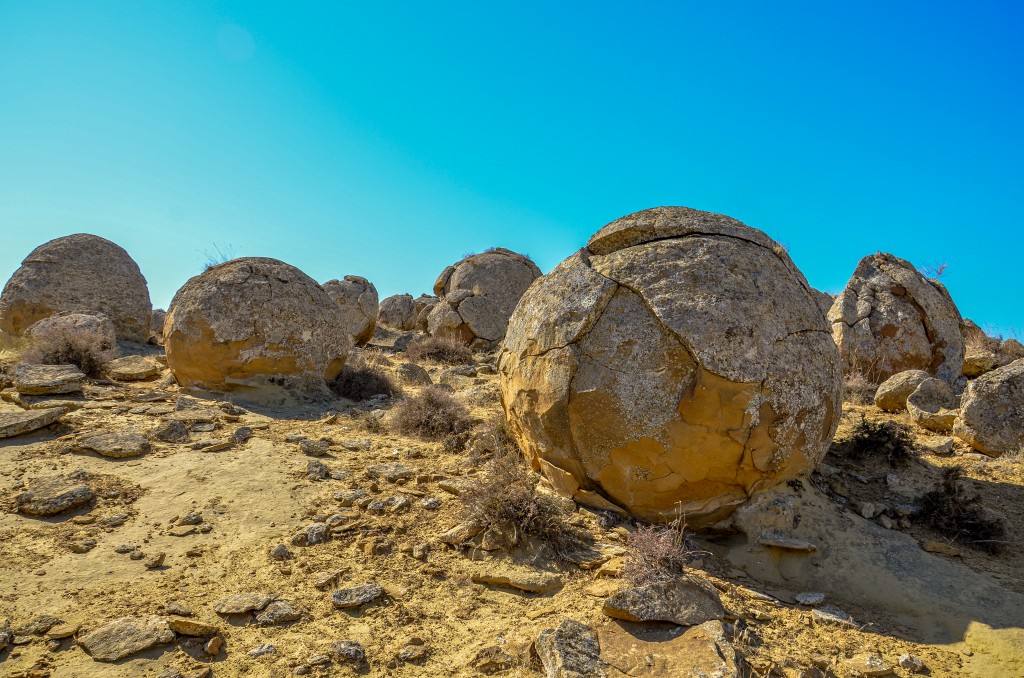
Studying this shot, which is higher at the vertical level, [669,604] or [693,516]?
[693,516]

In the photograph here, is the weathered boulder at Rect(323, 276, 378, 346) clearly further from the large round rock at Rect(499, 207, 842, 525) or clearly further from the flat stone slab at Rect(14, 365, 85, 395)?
the large round rock at Rect(499, 207, 842, 525)

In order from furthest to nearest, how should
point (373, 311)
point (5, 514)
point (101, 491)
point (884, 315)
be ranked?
point (373, 311) → point (884, 315) → point (101, 491) → point (5, 514)

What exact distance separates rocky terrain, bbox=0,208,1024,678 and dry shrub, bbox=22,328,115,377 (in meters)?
0.90

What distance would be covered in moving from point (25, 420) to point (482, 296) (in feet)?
29.4

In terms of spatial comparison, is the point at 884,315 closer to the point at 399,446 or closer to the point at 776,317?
the point at 776,317

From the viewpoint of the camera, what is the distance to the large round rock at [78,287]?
941 cm

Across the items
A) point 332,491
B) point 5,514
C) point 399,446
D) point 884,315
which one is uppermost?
point 884,315

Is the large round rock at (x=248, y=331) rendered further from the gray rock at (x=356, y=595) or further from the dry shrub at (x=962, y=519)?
the dry shrub at (x=962, y=519)

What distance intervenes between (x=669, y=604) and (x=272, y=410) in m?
4.59

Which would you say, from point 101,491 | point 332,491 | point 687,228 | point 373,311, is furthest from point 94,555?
point 373,311

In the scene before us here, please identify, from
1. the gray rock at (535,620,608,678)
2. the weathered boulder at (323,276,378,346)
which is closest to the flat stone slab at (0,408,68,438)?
the gray rock at (535,620,608,678)

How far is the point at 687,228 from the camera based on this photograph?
14.4 ft

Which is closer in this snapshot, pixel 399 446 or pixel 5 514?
pixel 5 514

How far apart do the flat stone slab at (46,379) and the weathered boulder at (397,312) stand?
12067 millimetres
